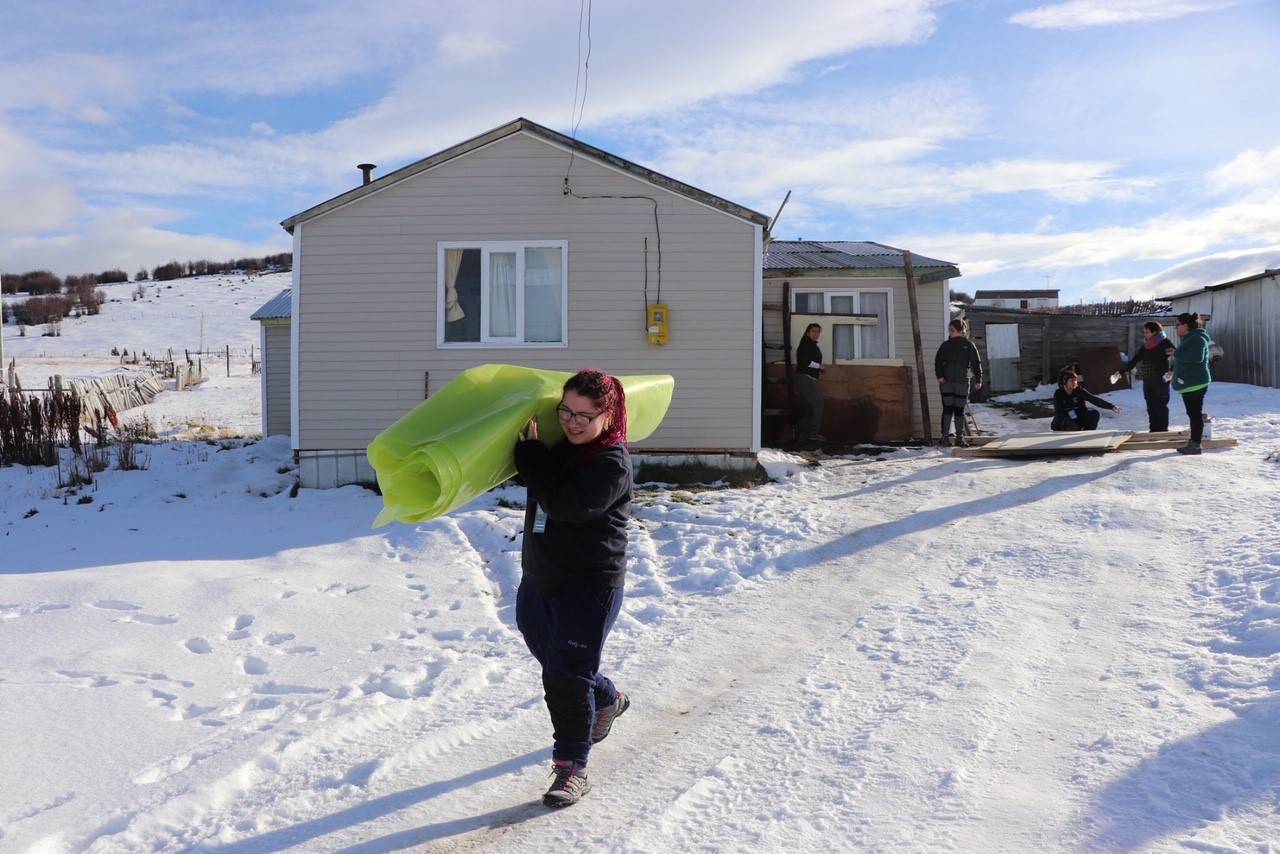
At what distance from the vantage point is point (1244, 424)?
14.5 meters

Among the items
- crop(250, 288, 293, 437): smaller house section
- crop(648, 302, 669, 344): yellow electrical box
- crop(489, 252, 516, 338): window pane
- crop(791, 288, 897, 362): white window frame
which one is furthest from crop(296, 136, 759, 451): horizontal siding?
crop(250, 288, 293, 437): smaller house section

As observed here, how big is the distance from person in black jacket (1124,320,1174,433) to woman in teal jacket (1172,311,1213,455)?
52 centimetres

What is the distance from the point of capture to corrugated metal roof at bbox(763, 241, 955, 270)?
14562 mm

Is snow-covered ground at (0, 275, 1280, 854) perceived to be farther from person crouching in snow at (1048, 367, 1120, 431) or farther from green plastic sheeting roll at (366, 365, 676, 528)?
person crouching in snow at (1048, 367, 1120, 431)

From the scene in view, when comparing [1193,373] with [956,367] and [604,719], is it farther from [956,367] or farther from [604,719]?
[604,719]

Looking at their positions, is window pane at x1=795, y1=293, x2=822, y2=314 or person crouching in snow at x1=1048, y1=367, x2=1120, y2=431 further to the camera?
window pane at x1=795, y1=293, x2=822, y2=314

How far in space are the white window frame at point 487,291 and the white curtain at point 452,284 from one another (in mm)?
54

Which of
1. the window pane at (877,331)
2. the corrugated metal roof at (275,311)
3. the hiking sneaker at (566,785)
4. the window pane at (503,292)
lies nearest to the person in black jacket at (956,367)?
the window pane at (877,331)

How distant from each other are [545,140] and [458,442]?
8206 mm

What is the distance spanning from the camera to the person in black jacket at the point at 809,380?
44.9 feet

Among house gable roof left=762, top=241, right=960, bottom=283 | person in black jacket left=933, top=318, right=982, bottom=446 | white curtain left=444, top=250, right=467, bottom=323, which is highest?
house gable roof left=762, top=241, right=960, bottom=283

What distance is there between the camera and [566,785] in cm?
384

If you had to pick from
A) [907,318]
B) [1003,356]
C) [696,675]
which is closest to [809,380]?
[907,318]

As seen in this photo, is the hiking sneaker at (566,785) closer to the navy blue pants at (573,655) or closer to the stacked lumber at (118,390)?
the navy blue pants at (573,655)
